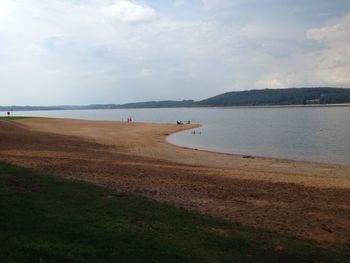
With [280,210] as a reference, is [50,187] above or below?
above

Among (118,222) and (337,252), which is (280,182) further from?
(118,222)

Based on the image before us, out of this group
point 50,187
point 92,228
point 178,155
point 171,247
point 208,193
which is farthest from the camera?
point 178,155

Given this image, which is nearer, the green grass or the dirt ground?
the green grass

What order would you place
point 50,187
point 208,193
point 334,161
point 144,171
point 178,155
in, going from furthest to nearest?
point 178,155 → point 334,161 → point 144,171 → point 208,193 → point 50,187

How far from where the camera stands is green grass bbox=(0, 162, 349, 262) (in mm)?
6511

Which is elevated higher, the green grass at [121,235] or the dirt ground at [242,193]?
the green grass at [121,235]

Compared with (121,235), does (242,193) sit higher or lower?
lower

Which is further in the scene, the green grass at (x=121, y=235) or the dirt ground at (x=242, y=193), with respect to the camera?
the dirt ground at (x=242, y=193)

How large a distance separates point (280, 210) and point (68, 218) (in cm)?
660

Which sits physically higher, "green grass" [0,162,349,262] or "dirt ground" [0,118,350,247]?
"green grass" [0,162,349,262]

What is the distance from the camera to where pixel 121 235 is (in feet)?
25.8

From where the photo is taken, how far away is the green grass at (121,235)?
6.51m

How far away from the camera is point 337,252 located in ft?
27.2

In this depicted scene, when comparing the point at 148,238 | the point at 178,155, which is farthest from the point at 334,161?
the point at 148,238
